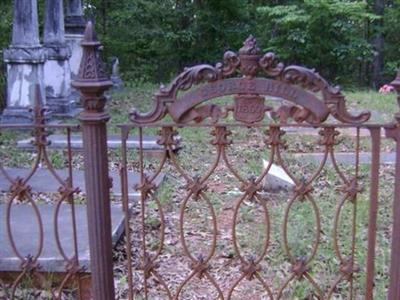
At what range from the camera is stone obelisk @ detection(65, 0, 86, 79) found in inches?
415

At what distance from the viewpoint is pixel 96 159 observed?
221 cm

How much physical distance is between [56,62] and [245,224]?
18.2 ft

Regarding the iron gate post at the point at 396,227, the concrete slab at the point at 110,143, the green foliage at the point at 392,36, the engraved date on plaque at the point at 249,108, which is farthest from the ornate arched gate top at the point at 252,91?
the green foliage at the point at 392,36

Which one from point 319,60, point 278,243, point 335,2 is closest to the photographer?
point 278,243

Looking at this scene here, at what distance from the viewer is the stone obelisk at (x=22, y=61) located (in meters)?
7.34

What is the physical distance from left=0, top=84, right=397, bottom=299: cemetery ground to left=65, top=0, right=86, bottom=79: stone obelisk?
4.04 m

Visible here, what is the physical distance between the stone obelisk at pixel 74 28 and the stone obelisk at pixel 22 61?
3026 millimetres

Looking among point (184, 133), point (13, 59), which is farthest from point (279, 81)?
point (13, 59)

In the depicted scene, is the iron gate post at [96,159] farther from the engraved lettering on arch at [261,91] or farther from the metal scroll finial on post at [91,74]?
the engraved lettering on arch at [261,91]

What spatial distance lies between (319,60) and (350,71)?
4.87 ft

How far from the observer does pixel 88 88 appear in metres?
2.11

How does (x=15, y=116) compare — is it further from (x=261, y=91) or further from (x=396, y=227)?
(x=396, y=227)

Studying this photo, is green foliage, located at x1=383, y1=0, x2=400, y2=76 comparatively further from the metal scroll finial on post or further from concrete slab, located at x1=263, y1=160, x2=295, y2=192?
the metal scroll finial on post

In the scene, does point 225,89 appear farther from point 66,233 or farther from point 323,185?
point 323,185
